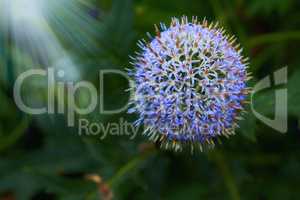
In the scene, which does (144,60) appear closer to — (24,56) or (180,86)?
(180,86)

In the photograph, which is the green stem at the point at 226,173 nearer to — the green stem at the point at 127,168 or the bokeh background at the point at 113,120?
the bokeh background at the point at 113,120

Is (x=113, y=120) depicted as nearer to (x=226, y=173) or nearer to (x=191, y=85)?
(x=226, y=173)

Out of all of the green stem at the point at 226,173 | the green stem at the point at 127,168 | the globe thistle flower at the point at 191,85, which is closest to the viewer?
the globe thistle flower at the point at 191,85

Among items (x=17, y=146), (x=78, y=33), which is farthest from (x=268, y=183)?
(x=17, y=146)

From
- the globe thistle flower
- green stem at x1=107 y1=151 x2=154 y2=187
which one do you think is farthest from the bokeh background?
the globe thistle flower

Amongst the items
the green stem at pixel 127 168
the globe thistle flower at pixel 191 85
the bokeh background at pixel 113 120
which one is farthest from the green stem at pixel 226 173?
the globe thistle flower at pixel 191 85

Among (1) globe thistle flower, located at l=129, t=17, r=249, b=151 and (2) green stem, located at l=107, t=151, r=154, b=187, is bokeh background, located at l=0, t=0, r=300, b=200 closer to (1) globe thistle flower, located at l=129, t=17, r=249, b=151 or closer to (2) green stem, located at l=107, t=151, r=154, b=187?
(2) green stem, located at l=107, t=151, r=154, b=187
